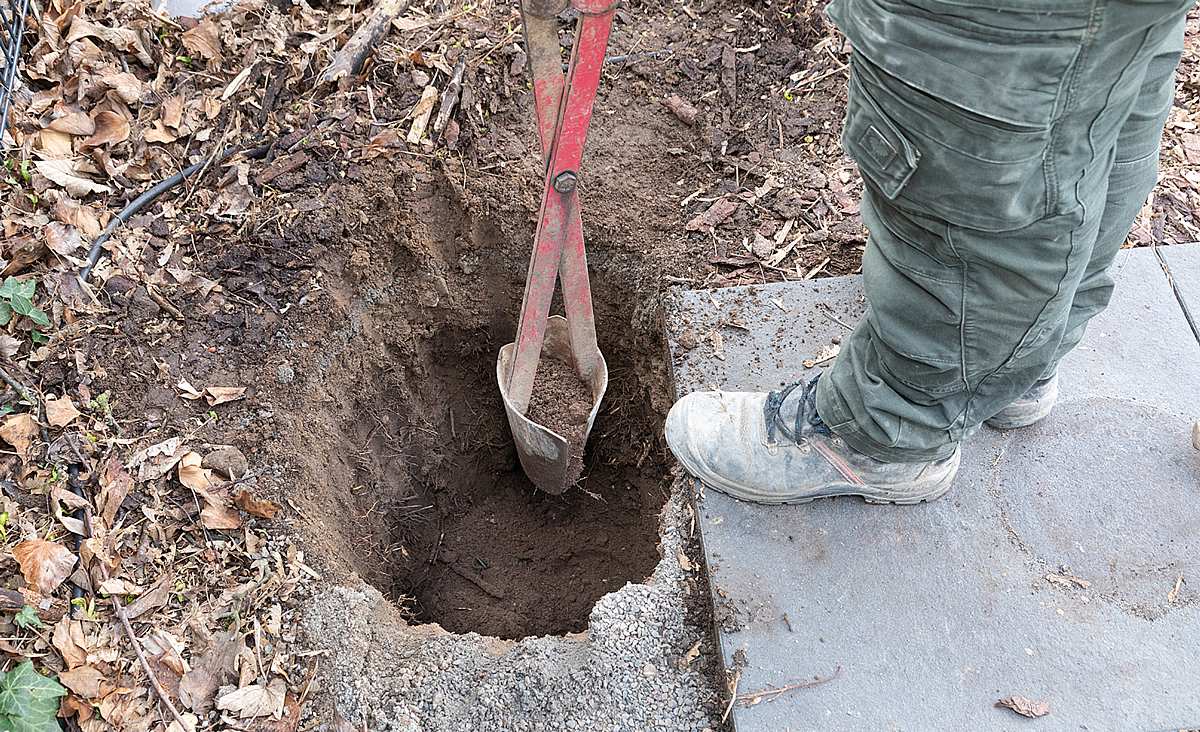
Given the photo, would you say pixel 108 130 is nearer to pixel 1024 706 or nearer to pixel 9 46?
pixel 9 46

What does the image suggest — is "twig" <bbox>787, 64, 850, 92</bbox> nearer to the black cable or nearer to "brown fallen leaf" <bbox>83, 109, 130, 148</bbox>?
the black cable

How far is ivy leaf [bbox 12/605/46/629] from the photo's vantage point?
5.58 feet

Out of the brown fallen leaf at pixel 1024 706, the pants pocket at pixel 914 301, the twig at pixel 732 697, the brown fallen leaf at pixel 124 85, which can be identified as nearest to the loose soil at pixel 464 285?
the brown fallen leaf at pixel 124 85

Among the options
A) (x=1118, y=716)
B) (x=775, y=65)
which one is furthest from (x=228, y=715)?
(x=775, y=65)

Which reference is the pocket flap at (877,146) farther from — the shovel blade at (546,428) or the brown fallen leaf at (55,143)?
the brown fallen leaf at (55,143)

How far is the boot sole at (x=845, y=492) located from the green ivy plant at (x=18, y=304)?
5.58 ft

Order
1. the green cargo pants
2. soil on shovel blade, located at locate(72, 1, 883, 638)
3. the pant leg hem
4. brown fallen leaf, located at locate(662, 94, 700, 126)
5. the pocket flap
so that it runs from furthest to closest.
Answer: brown fallen leaf, located at locate(662, 94, 700, 126) → soil on shovel blade, located at locate(72, 1, 883, 638) → the pant leg hem → the pocket flap → the green cargo pants

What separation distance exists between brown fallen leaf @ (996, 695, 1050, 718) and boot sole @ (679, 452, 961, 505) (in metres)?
0.45

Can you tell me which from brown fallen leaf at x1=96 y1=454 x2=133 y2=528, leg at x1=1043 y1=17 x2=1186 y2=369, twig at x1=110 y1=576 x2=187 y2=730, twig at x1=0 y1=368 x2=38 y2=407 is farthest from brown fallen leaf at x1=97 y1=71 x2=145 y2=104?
leg at x1=1043 y1=17 x2=1186 y2=369

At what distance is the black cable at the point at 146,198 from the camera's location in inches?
90.4

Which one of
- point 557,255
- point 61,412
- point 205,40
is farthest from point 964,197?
point 205,40

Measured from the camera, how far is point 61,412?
202 cm

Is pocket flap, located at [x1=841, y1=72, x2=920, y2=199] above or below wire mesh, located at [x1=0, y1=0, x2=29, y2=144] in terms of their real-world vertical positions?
above

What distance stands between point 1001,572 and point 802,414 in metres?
0.56
